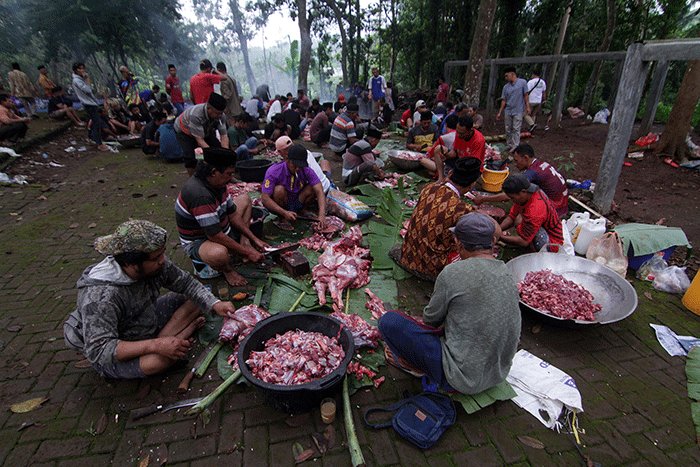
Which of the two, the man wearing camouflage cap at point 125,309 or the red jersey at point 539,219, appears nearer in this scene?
the man wearing camouflage cap at point 125,309

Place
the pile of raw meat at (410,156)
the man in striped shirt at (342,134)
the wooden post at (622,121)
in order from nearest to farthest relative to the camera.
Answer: the wooden post at (622,121) < the pile of raw meat at (410,156) < the man in striped shirt at (342,134)

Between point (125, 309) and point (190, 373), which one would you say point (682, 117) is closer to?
point (190, 373)

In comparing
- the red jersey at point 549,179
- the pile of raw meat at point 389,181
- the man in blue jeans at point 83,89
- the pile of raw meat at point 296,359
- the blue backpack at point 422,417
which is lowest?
the blue backpack at point 422,417

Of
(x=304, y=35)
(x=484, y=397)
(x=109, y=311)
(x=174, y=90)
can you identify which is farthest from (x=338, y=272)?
(x=304, y=35)

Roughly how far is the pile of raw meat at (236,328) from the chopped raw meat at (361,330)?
88 cm

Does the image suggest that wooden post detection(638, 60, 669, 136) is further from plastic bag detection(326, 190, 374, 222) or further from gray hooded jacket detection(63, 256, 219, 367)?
gray hooded jacket detection(63, 256, 219, 367)

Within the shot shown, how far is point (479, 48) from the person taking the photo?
450 inches

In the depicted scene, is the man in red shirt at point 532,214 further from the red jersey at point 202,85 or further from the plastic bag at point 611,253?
the red jersey at point 202,85

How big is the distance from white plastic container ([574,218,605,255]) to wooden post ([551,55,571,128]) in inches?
364

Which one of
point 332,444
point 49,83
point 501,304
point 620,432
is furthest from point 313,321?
point 49,83

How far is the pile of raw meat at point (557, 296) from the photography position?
3.60 meters

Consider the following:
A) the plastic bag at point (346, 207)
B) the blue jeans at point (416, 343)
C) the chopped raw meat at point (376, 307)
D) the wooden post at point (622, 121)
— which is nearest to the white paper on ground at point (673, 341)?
the blue jeans at point (416, 343)

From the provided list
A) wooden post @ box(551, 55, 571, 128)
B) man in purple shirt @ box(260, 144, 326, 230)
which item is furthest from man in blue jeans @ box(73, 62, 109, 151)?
wooden post @ box(551, 55, 571, 128)

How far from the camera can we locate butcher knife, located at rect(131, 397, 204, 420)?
107 inches
